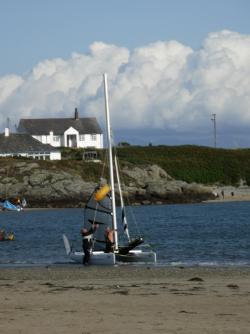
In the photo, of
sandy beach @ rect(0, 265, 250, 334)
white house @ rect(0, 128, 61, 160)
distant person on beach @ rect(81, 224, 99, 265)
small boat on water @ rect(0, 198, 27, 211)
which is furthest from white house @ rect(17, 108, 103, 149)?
sandy beach @ rect(0, 265, 250, 334)

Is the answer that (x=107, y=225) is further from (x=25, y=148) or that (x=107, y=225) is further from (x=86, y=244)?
(x=25, y=148)

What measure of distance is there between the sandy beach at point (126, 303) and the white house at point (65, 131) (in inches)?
4188

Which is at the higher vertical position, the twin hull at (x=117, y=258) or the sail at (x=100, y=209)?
the sail at (x=100, y=209)

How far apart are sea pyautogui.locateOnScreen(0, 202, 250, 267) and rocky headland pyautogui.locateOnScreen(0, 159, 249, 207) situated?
3547 millimetres

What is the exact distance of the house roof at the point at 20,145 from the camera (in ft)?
405

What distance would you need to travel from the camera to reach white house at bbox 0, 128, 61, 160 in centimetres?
12238

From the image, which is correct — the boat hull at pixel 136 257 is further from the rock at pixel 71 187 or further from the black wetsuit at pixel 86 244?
the rock at pixel 71 187

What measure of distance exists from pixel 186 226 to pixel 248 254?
26897mm

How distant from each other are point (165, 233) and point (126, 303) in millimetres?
38966

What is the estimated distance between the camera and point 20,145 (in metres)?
125

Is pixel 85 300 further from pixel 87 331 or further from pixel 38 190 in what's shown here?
pixel 38 190

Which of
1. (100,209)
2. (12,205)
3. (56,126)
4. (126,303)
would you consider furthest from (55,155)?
(126,303)

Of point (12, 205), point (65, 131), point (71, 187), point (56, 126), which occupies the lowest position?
point (12, 205)

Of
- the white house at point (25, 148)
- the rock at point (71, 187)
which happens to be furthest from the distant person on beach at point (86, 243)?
the white house at point (25, 148)
